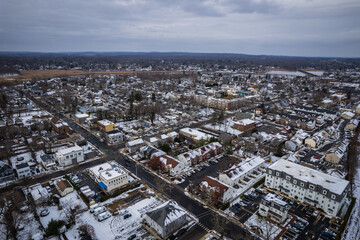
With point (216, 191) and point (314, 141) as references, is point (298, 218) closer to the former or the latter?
point (216, 191)

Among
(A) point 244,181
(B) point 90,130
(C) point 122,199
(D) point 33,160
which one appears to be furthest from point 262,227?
(B) point 90,130

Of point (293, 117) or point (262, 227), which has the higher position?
point (293, 117)

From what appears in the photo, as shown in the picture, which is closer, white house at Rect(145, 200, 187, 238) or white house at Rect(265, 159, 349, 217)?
white house at Rect(145, 200, 187, 238)

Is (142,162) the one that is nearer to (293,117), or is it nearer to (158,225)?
(158,225)

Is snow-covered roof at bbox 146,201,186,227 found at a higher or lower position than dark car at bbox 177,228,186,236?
higher

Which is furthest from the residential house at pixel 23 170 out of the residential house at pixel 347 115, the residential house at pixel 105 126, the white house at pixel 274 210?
the residential house at pixel 347 115

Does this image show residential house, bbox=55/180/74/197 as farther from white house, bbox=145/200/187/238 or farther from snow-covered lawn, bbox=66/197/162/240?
white house, bbox=145/200/187/238

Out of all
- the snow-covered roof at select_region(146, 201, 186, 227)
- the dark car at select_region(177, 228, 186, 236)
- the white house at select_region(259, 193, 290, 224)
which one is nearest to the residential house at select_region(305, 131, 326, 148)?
the white house at select_region(259, 193, 290, 224)

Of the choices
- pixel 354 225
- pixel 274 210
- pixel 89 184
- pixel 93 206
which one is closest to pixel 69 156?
pixel 89 184
